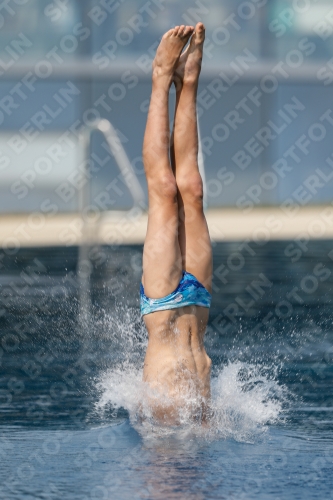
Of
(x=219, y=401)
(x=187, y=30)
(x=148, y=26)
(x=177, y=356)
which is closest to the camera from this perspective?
(x=177, y=356)

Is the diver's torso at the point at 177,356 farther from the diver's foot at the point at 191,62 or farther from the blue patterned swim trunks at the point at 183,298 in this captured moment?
the diver's foot at the point at 191,62

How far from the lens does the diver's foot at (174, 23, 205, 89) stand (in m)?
2.72

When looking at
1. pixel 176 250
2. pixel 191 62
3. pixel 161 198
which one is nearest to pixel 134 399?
pixel 176 250

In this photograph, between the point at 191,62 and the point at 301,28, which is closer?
the point at 191,62

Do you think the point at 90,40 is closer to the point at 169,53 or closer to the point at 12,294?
the point at 12,294

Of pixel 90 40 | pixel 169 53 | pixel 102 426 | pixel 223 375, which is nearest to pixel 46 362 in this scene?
pixel 223 375

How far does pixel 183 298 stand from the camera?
260 cm

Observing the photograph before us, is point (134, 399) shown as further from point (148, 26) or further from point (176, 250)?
point (148, 26)

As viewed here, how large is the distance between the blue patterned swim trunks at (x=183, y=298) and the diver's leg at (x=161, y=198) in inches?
0.7

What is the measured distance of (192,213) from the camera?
2.68 metres

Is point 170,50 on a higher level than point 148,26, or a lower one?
lower

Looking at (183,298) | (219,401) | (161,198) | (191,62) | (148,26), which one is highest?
(148,26)

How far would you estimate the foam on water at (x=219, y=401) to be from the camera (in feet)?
8.32

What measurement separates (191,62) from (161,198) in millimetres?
449
